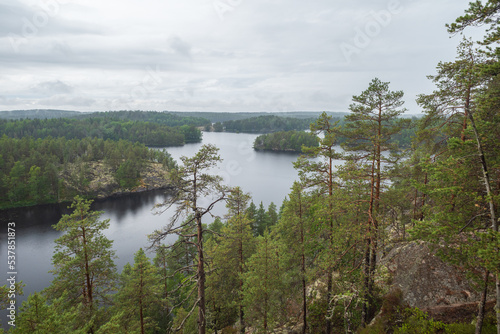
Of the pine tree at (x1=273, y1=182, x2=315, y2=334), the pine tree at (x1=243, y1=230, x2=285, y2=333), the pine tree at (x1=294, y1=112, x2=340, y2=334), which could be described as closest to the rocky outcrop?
the pine tree at (x1=243, y1=230, x2=285, y2=333)

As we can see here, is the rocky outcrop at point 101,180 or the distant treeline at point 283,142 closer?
the rocky outcrop at point 101,180

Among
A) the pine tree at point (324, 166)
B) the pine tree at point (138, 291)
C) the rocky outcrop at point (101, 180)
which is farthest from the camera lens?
the rocky outcrop at point (101, 180)

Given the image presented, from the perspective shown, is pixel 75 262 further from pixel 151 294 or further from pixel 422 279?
pixel 422 279

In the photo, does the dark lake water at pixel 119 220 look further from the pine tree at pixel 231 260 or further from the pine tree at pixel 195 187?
the pine tree at pixel 195 187

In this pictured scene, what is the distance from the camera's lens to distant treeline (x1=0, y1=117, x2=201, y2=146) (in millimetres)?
126375

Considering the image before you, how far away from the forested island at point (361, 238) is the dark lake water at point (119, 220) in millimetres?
5970

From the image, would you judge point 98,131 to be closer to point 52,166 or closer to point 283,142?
point 52,166

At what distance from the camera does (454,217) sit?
7.14m

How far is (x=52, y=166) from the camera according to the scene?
188 ft

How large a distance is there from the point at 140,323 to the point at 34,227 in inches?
1567

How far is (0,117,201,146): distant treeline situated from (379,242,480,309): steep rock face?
13913 centimetres

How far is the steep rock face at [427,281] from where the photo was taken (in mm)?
10812

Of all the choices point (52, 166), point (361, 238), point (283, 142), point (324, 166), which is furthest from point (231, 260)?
point (283, 142)

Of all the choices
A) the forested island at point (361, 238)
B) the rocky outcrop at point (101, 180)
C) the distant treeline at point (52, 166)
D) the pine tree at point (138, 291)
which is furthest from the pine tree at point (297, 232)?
the distant treeline at point (52, 166)
